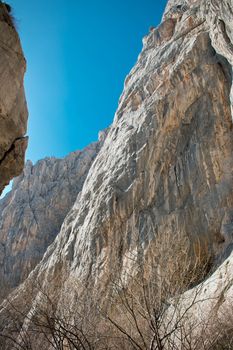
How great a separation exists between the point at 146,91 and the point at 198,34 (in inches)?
236

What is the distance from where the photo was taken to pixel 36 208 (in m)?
Result: 46.2

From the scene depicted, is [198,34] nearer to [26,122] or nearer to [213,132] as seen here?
[213,132]

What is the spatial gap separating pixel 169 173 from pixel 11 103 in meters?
15.0

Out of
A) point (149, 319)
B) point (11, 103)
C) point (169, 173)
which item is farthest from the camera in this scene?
point (169, 173)

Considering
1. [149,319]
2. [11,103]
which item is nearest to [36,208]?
[11,103]

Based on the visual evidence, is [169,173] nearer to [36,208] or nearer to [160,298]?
[160,298]

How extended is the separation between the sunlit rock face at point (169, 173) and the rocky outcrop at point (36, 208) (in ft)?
52.8

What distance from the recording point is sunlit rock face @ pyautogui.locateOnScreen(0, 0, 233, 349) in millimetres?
18203

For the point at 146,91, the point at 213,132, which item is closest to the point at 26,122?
the point at 213,132

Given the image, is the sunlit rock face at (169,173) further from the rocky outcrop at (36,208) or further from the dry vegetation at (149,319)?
the rocky outcrop at (36,208)

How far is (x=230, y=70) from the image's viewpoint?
2094 centimetres

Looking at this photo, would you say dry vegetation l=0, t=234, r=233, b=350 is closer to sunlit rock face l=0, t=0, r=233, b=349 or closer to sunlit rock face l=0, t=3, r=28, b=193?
sunlit rock face l=0, t=3, r=28, b=193

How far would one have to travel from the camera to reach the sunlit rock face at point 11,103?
23.7ft

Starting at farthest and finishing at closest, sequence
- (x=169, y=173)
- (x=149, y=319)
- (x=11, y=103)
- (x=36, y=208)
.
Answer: (x=36, y=208) < (x=169, y=173) < (x=11, y=103) < (x=149, y=319)
